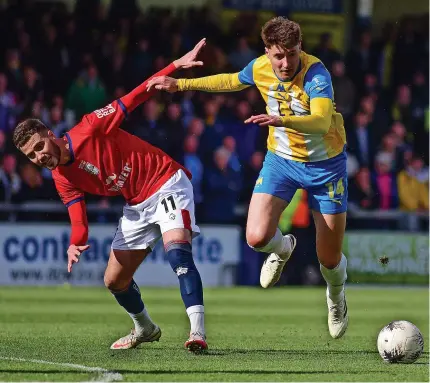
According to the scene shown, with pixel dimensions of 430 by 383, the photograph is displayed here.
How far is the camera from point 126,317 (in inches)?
516

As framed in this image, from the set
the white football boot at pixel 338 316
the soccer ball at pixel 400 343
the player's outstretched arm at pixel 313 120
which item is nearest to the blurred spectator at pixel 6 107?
the white football boot at pixel 338 316

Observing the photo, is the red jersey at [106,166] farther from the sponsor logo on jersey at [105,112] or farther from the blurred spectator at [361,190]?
the blurred spectator at [361,190]

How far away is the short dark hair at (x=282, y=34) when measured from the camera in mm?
8477

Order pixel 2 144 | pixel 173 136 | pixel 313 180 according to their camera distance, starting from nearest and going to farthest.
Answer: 1. pixel 313 180
2. pixel 2 144
3. pixel 173 136

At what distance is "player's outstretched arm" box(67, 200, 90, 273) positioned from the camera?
8609 mm

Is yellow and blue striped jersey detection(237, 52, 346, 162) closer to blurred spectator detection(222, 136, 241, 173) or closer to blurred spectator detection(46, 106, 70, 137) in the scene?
blurred spectator detection(46, 106, 70, 137)

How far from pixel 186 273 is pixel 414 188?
494 inches

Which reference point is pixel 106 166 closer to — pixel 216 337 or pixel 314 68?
pixel 314 68

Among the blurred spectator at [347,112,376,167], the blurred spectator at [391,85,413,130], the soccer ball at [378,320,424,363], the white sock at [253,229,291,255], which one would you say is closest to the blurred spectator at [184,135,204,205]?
the blurred spectator at [347,112,376,167]

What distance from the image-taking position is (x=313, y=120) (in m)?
8.36

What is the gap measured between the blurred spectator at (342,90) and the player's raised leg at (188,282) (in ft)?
40.7

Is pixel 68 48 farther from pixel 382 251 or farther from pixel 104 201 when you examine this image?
pixel 382 251

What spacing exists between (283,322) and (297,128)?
4.98 m

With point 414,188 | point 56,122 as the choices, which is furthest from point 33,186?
point 414,188
